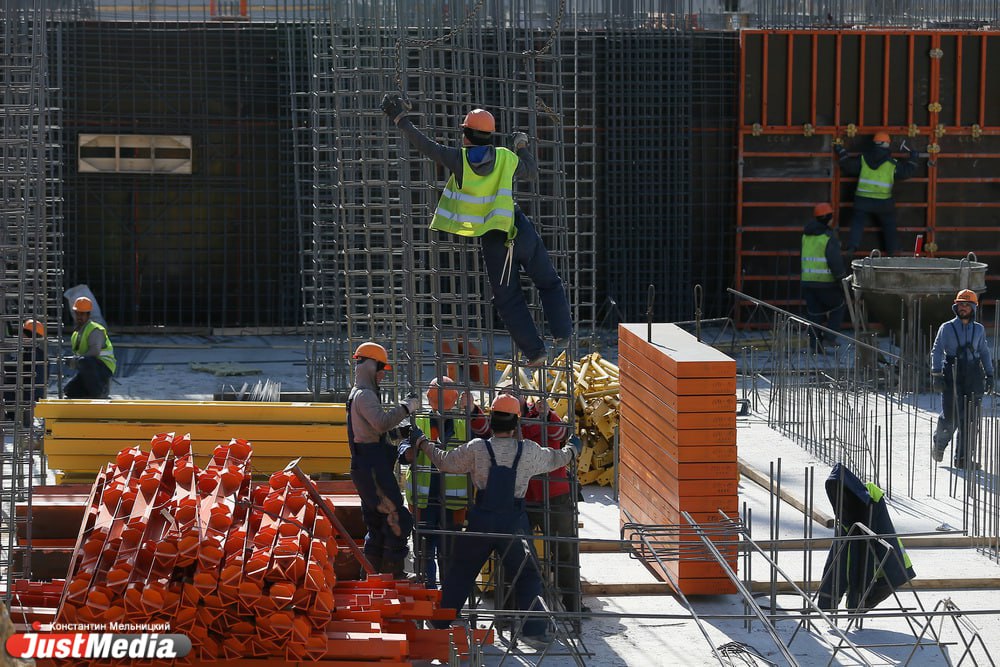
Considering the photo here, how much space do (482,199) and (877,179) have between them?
1359cm

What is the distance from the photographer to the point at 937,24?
80.4ft

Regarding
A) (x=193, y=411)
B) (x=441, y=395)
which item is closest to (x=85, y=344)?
(x=193, y=411)

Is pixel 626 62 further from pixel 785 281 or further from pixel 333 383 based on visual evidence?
pixel 333 383

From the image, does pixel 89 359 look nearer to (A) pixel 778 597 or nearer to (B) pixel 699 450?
(B) pixel 699 450

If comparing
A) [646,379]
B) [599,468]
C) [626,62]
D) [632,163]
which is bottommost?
[599,468]

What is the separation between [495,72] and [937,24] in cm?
759

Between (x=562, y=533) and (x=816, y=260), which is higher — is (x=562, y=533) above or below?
below

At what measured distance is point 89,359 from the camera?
16172 mm

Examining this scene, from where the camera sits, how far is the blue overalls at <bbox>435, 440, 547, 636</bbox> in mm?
10609

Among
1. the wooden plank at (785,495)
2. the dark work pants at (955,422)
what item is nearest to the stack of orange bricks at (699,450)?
the wooden plank at (785,495)

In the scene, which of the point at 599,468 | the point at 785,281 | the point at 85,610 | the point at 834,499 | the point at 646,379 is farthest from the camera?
the point at 785,281

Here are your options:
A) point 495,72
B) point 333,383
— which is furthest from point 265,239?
point 333,383

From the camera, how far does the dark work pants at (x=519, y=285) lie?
1086 cm

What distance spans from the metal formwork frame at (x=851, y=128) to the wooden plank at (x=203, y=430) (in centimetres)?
1133
